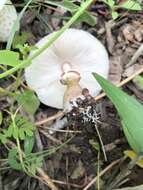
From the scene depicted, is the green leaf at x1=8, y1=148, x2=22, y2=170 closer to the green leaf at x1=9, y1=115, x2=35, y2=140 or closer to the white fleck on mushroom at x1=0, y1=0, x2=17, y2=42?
the green leaf at x1=9, y1=115, x2=35, y2=140

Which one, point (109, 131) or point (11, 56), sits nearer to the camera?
point (11, 56)

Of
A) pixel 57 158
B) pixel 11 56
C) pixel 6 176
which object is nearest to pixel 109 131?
pixel 57 158

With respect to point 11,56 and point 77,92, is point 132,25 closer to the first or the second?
point 77,92

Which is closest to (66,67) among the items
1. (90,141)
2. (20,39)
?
(20,39)

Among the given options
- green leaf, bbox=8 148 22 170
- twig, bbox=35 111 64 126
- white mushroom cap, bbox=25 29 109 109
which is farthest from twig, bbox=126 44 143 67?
green leaf, bbox=8 148 22 170

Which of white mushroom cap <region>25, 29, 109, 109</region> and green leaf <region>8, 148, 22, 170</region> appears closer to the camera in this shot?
green leaf <region>8, 148, 22, 170</region>

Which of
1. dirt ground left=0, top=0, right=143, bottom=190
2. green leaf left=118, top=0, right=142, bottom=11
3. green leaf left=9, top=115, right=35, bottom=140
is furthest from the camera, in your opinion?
green leaf left=118, top=0, right=142, bottom=11

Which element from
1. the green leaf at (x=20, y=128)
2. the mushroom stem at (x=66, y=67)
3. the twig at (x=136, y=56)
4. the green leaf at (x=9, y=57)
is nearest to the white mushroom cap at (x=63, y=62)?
the mushroom stem at (x=66, y=67)
